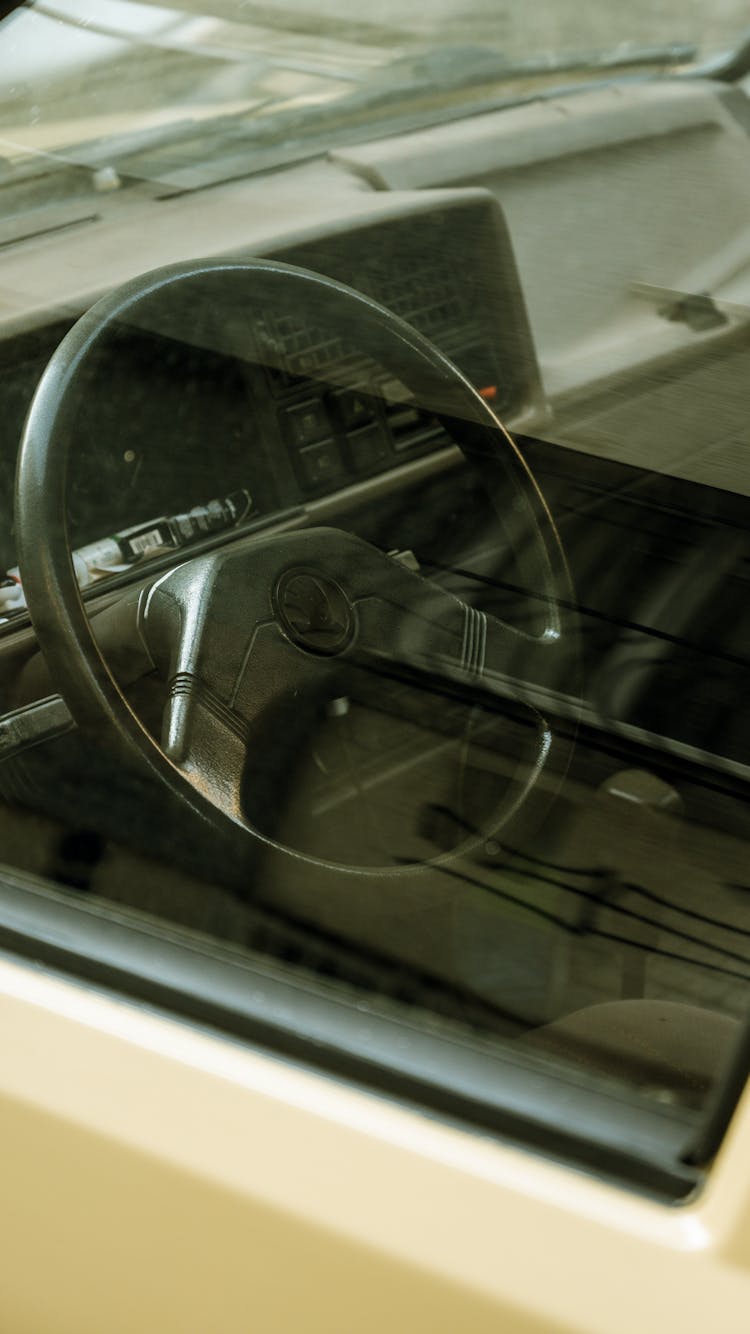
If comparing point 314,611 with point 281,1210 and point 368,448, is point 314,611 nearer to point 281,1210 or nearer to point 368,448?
point 368,448

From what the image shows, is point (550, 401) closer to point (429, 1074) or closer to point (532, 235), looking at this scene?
point (532, 235)

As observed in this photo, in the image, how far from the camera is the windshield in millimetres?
1449

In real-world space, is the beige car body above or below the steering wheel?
below

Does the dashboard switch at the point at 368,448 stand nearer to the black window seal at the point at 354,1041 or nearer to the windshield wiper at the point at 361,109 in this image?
the windshield wiper at the point at 361,109

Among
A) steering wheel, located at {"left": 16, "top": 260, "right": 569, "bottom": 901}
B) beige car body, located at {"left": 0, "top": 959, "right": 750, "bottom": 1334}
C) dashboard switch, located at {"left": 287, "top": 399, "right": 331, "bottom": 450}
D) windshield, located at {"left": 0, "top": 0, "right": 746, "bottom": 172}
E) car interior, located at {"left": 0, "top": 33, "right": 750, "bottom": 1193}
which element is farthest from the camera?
dashboard switch, located at {"left": 287, "top": 399, "right": 331, "bottom": 450}

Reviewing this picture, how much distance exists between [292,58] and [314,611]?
0.69 m

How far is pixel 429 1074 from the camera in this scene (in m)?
0.92

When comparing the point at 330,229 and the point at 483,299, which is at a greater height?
the point at 330,229

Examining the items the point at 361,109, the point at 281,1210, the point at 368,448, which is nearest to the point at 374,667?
the point at 368,448

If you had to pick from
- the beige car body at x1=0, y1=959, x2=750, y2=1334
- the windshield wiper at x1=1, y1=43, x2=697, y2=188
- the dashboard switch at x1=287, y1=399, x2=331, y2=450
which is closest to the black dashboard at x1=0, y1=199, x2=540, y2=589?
the dashboard switch at x1=287, y1=399, x2=331, y2=450

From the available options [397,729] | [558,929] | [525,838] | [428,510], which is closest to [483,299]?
[428,510]

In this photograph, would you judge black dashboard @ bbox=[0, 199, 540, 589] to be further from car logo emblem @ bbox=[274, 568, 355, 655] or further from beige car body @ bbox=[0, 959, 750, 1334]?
beige car body @ bbox=[0, 959, 750, 1334]

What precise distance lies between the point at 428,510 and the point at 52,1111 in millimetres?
846

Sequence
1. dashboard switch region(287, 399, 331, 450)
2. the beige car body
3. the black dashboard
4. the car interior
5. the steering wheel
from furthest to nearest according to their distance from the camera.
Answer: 1. dashboard switch region(287, 399, 331, 450)
2. the black dashboard
3. the steering wheel
4. the car interior
5. the beige car body
